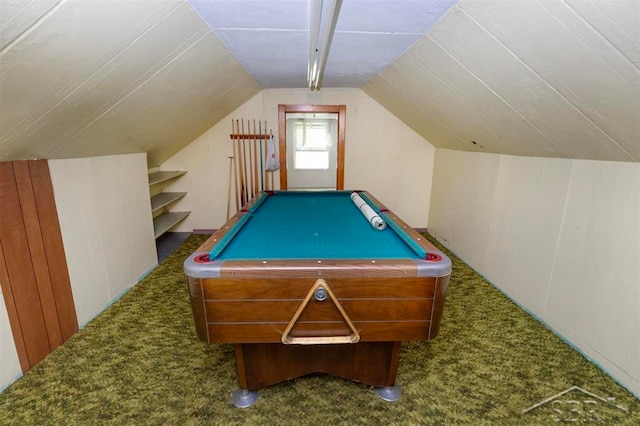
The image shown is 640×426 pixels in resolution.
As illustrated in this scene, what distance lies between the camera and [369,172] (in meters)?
4.42

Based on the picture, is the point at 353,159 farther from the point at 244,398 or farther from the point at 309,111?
the point at 244,398

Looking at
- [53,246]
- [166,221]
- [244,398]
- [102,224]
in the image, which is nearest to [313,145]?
[166,221]

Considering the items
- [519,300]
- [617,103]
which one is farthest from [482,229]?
[617,103]

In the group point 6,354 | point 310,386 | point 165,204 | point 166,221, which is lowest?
point 310,386

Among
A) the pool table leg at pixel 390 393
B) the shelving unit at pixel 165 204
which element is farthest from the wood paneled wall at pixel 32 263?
the pool table leg at pixel 390 393

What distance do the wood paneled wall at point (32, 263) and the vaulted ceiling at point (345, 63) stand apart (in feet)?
0.57

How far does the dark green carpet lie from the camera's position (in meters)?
1.53

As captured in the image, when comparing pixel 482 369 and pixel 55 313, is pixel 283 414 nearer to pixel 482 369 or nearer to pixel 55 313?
pixel 482 369

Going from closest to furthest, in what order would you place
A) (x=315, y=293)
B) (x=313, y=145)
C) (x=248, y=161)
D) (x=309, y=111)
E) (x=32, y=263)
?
(x=315, y=293), (x=32, y=263), (x=309, y=111), (x=248, y=161), (x=313, y=145)

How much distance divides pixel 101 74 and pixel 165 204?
2305 millimetres

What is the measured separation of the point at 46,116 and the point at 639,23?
2570mm

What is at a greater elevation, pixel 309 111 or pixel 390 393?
pixel 309 111

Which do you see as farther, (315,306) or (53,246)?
(53,246)

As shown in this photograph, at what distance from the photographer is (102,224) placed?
251 centimetres
